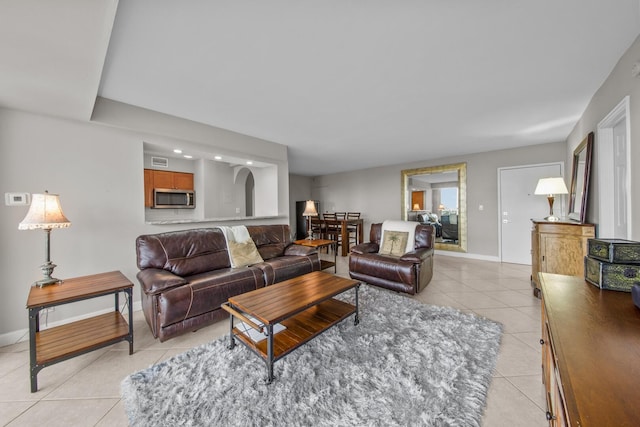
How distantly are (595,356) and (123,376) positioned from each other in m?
2.53

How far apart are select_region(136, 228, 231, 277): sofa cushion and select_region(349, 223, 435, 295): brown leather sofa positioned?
6.00 ft

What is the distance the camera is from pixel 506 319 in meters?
Answer: 2.41

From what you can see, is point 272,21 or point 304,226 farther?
point 304,226

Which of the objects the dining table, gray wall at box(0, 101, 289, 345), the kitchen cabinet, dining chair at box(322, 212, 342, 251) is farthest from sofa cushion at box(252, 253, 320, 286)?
the kitchen cabinet

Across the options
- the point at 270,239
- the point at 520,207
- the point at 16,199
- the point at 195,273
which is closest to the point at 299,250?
the point at 270,239

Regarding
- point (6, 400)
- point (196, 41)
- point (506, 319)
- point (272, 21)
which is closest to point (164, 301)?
point (6, 400)

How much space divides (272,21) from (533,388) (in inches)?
113

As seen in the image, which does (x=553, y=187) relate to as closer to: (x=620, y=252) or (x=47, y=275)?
(x=620, y=252)

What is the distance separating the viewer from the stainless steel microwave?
14.4ft

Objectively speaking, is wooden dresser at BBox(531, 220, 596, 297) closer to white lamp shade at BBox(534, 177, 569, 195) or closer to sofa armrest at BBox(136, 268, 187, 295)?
white lamp shade at BBox(534, 177, 569, 195)

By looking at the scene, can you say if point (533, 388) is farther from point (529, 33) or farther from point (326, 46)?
point (326, 46)

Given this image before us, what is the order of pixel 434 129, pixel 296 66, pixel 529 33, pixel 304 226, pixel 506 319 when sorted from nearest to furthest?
pixel 529 33, pixel 296 66, pixel 506 319, pixel 434 129, pixel 304 226

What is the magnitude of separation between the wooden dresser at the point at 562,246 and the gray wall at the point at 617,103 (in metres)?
0.20

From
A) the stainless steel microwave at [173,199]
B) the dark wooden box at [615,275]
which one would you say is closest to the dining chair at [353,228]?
the stainless steel microwave at [173,199]
